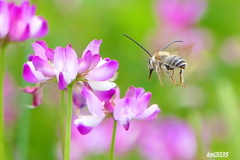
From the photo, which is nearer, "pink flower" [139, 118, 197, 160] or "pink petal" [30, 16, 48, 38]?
"pink petal" [30, 16, 48, 38]

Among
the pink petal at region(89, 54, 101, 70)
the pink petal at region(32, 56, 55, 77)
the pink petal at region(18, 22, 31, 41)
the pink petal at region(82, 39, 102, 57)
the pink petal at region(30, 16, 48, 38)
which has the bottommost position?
the pink petal at region(32, 56, 55, 77)

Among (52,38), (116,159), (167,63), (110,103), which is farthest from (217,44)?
(110,103)

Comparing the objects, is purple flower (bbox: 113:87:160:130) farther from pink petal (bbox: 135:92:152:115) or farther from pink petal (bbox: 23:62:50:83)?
pink petal (bbox: 23:62:50:83)

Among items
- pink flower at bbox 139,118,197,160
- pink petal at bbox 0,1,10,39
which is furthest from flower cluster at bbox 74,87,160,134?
pink flower at bbox 139,118,197,160

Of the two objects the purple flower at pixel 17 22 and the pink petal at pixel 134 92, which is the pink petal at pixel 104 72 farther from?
the purple flower at pixel 17 22

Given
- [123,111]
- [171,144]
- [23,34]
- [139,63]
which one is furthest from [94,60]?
[139,63]

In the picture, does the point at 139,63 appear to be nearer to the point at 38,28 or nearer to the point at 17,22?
the point at 38,28
